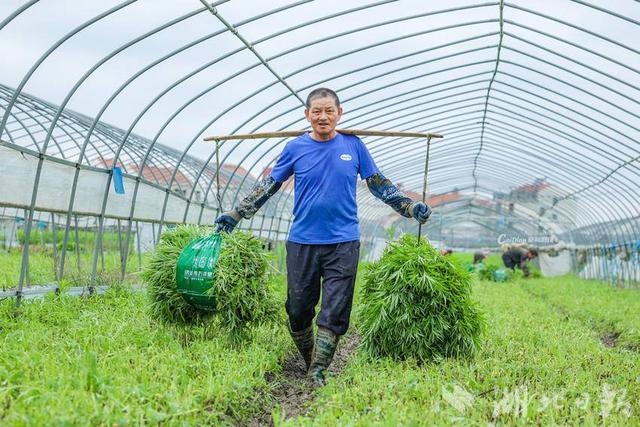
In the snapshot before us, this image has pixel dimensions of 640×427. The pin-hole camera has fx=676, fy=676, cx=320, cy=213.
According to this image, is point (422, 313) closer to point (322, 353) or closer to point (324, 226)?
point (322, 353)

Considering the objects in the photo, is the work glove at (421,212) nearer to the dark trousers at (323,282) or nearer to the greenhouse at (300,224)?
the greenhouse at (300,224)

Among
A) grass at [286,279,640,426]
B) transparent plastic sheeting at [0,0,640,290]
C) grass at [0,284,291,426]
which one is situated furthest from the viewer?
transparent plastic sheeting at [0,0,640,290]

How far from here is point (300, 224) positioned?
14.9ft

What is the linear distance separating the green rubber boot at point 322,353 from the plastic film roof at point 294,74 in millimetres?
3150

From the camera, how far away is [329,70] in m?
8.88

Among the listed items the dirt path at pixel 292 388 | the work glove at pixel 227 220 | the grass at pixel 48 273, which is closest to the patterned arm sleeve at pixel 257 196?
the work glove at pixel 227 220

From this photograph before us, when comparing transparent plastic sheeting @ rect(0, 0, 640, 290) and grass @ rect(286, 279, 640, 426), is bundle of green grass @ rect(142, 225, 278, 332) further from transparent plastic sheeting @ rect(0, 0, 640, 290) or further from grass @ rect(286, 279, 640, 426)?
grass @ rect(286, 279, 640, 426)

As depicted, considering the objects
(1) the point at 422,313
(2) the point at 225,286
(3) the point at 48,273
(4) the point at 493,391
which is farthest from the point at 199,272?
(3) the point at 48,273

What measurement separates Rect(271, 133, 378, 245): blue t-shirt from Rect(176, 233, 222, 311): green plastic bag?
0.59 m

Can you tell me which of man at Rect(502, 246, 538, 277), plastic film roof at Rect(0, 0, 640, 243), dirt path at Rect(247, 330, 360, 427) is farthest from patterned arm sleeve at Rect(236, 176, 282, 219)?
man at Rect(502, 246, 538, 277)

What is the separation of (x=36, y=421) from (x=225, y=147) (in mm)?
7958

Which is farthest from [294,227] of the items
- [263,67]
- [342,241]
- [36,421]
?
[263,67]

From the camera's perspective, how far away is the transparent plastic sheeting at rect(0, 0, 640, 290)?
20.5ft

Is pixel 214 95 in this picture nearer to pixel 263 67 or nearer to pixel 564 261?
pixel 263 67
